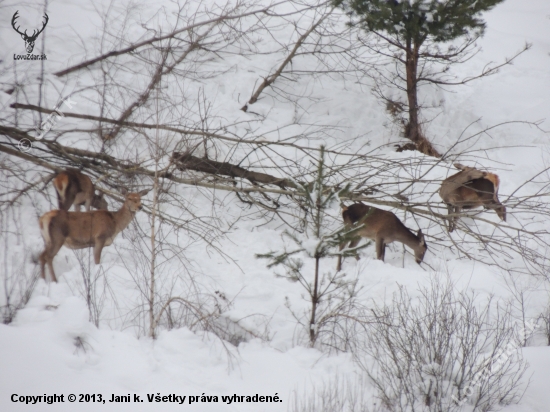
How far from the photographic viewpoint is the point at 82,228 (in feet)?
21.6

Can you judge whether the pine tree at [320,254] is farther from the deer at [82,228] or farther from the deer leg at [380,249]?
the deer at [82,228]

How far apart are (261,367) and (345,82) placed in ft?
32.0

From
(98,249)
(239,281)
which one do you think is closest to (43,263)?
(98,249)

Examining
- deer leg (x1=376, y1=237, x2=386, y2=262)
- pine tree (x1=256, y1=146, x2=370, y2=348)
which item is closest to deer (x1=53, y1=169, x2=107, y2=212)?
pine tree (x1=256, y1=146, x2=370, y2=348)

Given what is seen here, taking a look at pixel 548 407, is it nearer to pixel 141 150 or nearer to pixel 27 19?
pixel 141 150

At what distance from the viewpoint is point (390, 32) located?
35.5 ft

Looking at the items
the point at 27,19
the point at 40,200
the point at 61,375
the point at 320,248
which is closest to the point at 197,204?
the point at 40,200

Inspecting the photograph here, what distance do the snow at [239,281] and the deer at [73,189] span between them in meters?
0.40

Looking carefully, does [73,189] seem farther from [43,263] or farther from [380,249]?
[380,249]

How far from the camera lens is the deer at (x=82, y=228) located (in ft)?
20.7

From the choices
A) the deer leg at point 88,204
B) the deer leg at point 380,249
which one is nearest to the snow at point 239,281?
the deer leg at point 380,249

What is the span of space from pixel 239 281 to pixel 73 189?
2.66m

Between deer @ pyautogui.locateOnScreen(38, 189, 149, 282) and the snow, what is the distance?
0.32 meters

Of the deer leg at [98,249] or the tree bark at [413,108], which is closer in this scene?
the deer leg at [98,249]
